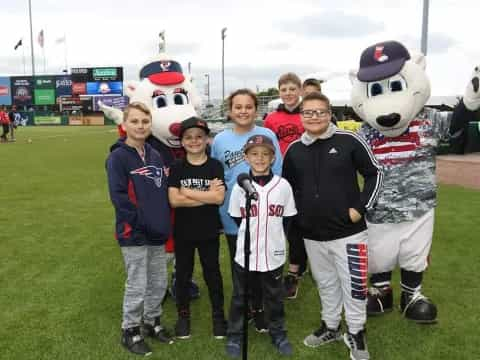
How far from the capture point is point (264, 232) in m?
2.98

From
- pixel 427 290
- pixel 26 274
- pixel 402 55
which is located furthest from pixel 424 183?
pixel 26 274

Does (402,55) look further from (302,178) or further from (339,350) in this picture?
(339,350)

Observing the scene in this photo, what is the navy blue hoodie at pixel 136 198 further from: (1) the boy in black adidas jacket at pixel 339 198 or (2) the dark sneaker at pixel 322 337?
(2) the dark sneaker at pixel 322 337

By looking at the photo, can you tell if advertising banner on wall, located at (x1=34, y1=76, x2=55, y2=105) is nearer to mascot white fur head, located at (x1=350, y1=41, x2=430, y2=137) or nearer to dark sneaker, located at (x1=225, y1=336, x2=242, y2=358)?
mascot white fur head, located at (x1=350, y1=41, x2=430, y2=137)

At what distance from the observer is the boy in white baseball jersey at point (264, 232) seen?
2984 millimetres

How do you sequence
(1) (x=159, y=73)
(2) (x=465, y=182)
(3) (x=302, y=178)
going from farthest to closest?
(2) (x=465, y=182), (1) (x=159, y=73), (3) (x=302, y=178)

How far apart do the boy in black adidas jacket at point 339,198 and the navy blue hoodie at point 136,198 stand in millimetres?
934

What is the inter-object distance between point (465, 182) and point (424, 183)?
23.3ft

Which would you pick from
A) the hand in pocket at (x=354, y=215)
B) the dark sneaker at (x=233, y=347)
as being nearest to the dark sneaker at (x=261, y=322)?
the dark sneaker at (x=233, y=347)

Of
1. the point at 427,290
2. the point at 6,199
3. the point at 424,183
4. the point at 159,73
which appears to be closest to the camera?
the point at 424,183

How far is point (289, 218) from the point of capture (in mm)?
3145

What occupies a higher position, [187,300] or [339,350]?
[187,300]

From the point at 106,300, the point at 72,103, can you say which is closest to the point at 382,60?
the point at 106,300

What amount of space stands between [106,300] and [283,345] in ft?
5.66
